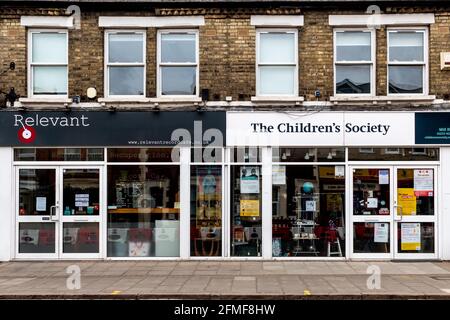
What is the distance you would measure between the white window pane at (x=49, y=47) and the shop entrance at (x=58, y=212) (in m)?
2.65

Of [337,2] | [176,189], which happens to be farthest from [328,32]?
[176,189]

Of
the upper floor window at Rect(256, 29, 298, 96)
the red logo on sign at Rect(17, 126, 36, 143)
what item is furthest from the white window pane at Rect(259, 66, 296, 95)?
the red logo on sign at Rect(17, 126, 36, 143)

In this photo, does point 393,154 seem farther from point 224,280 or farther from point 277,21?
point 224,280

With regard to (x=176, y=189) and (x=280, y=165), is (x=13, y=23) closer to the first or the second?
(x=176, y=189)

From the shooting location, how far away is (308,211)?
1333 centimetres

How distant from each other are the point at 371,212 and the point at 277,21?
5.13 meters

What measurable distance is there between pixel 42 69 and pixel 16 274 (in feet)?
16.3

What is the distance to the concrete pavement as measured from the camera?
9531 millimetres

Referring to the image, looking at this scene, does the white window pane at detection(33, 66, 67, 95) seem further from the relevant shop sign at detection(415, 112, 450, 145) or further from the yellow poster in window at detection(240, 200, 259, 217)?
the relevant shop sign at detection(415, 112, 450, 145)

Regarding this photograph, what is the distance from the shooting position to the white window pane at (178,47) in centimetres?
1341

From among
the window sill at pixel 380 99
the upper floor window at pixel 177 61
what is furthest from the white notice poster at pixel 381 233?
the upper floor window at pixel 177 61

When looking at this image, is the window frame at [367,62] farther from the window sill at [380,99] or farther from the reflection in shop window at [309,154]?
the reflection in shop window at [309,154]

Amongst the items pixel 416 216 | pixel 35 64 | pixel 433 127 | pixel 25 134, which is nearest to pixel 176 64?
pixel 35 64

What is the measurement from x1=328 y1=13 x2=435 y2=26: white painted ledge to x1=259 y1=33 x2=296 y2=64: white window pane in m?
1.08
